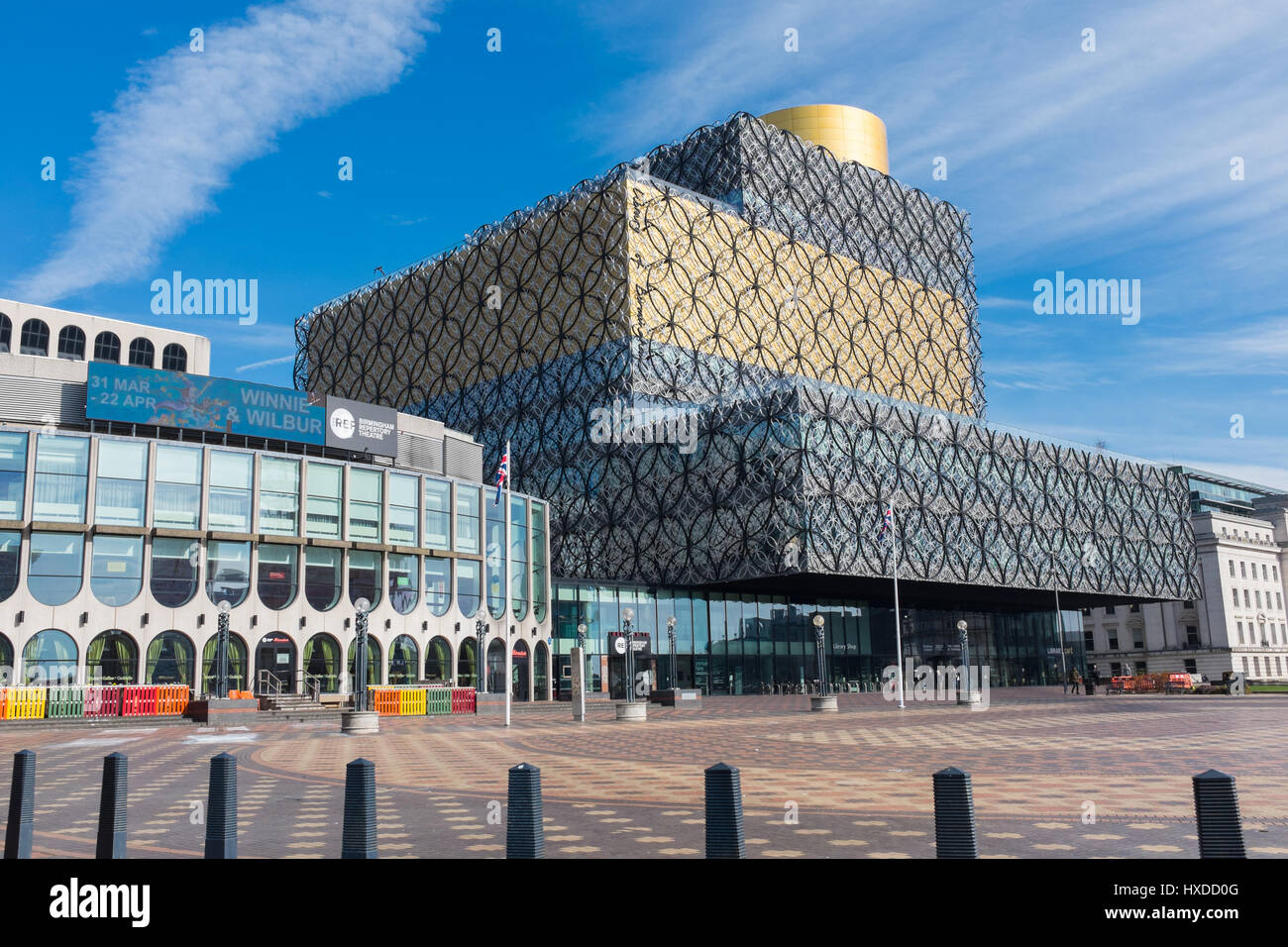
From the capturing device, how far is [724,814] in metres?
8.16

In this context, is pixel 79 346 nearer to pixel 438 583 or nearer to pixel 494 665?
pixel 438 583

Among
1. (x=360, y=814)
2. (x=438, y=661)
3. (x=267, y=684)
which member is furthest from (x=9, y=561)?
(x=360, y=814)

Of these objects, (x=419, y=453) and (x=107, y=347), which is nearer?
(x=419, y=453)

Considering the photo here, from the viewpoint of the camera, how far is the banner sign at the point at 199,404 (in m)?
57.6

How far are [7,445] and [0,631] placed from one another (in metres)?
9.15

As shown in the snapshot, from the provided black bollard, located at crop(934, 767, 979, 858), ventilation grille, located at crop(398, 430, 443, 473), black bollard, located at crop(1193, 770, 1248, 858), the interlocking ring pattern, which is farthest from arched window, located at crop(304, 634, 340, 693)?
black bollard, located at crop(1193, 770, 1248, 858)

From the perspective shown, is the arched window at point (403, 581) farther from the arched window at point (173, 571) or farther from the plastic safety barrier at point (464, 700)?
the arched window at point (173, 571)

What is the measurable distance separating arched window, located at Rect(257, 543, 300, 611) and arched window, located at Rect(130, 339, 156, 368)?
3533 centimetres

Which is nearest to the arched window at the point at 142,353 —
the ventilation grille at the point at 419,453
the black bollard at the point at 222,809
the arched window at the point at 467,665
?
the ventilation grille at the point at 419,453

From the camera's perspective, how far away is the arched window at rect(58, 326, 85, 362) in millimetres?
81500

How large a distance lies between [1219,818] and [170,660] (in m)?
55.0

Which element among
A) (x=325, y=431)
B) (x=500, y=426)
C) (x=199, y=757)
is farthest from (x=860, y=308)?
(x=199, y=757)

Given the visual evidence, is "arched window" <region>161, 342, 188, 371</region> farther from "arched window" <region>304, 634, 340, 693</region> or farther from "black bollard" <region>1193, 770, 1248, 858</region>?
"black bollard" <region>1193, 770, 1248, 858</region>
